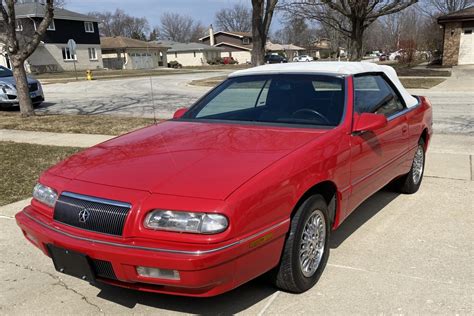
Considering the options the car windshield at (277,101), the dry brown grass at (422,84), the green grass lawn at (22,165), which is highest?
the car windshield at (277,101)

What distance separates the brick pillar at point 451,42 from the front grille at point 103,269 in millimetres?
37066

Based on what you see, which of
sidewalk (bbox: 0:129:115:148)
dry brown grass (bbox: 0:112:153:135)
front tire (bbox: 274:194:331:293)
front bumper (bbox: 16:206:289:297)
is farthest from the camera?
dry brown grass (bbox: 0:112:153:135)

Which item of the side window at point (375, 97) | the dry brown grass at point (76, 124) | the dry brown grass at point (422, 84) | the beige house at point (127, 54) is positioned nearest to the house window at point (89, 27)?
the beige house at point (127, 54)

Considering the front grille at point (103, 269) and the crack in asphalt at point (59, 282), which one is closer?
the front grille at point (103, 269)

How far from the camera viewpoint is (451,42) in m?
34.7

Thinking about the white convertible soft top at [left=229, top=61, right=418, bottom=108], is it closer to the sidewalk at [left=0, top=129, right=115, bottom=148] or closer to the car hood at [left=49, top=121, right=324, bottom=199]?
the car hood at [left=49, top=121, right=324, bottom=199]

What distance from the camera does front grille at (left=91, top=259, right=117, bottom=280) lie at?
8.75ft

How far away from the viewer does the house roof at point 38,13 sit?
1717 inches

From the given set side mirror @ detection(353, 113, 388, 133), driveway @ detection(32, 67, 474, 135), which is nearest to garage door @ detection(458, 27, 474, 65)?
driveway @ detection(32, 67, 474, 135)

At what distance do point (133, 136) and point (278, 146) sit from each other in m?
1.39

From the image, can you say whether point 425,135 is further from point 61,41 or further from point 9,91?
point 61,41

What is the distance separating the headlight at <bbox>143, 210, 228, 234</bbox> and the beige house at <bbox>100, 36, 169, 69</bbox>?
196 feet

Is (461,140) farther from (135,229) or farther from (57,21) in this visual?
(57,21)

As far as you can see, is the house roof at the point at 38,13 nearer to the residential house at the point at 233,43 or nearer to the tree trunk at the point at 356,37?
the tree trunk at the point at 356,37
